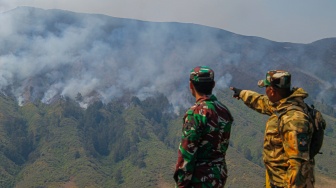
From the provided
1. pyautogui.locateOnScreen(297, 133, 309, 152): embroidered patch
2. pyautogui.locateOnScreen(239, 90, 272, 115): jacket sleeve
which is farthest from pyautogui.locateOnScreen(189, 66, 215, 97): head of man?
pyautogui.locateOnScreen(239, 90, 272, 115): jacket sleeve

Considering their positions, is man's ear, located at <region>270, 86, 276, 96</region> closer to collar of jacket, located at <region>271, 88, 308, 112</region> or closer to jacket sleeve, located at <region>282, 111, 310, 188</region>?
collar of jacket, located at <region>271, 88, 308, 112</region>

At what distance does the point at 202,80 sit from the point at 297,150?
1.57m

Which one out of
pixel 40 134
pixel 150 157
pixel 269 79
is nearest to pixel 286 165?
pixel 269 79

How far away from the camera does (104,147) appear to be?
176 metres

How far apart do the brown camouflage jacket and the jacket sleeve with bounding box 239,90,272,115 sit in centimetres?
32

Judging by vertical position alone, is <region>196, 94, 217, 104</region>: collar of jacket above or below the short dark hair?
below

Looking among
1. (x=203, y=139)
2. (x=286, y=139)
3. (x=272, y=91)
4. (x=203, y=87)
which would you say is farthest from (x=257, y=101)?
(x=203, y=139)

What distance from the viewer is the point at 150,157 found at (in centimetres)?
15425

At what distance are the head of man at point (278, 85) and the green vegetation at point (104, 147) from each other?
123 metres

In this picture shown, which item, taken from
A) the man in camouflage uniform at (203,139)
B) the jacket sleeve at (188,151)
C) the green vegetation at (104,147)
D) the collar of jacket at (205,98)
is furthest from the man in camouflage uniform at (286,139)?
the green vegetation at (104,147)

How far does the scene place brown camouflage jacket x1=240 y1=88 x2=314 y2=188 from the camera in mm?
6020

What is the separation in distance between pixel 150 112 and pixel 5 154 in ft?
220

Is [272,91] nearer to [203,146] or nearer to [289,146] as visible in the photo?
[289,146]

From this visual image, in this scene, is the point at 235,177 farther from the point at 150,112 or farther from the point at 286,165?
the point at 286,165
